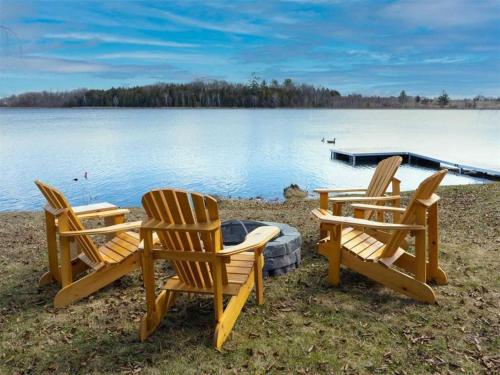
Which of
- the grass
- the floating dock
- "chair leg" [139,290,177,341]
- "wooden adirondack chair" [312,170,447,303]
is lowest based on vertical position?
the floating dock

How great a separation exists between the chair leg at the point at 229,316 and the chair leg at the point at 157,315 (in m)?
0.54

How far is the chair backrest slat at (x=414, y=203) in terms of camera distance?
394cm

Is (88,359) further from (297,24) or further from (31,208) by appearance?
(297,24)

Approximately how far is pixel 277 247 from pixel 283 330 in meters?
1.24

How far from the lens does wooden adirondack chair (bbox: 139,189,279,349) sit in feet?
10.4

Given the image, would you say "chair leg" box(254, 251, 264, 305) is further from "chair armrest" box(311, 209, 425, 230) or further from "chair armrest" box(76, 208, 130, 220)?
"chair armrest" box(76, 208, 130, 220)

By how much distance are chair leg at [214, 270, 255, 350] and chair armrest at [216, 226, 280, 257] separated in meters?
0.37

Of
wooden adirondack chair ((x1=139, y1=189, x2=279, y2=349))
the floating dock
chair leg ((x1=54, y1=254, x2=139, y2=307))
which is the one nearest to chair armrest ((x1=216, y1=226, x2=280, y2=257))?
wooden adirondack chair ((x1=139, y1=189, x2=279, y2=349))

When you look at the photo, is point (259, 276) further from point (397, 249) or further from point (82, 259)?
point (82, 259)

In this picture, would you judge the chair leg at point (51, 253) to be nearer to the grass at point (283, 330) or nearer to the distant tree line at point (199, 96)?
the grass at point (283, 330)

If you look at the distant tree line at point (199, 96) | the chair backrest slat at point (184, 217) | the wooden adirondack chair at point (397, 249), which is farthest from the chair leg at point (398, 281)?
the distant tree line at point (199, 96)

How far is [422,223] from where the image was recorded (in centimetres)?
399

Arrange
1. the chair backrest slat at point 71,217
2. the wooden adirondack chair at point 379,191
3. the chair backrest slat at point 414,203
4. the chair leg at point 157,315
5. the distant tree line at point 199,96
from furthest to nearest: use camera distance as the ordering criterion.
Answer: the distant tree line at point 199,96 < the wooden adirondack chair at point 379,191 < the chair backrest slat at point 71,217 < the chair backrest slat at point 414,203 < the chair leg at point 157,315

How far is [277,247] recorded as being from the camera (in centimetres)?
477
